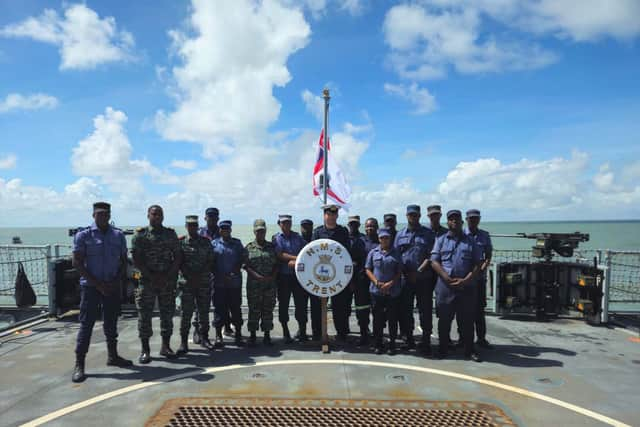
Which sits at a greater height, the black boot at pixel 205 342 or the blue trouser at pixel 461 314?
the blue trouser at pixel 461 314

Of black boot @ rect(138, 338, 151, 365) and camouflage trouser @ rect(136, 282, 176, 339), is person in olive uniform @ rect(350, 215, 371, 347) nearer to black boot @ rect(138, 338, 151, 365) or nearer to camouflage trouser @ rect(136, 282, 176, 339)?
camouflage trouser @ rect(136, 282, 176, 339)

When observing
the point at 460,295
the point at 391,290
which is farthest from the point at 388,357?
the point at 460,295

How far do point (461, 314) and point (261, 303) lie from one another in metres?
3.03

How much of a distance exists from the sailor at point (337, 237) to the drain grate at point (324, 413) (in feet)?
7.65

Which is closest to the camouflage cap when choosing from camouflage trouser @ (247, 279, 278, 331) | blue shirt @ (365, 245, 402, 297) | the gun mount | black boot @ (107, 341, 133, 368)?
black boot @ (107, 341, 133, 368)

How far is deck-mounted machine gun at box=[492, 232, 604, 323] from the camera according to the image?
26.0 ft

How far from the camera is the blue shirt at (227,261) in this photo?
20.8ft

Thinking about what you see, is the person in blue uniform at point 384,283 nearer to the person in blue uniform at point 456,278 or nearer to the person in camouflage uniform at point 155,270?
the person in blue uniform at point 456,278

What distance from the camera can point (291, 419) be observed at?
3.89 metres


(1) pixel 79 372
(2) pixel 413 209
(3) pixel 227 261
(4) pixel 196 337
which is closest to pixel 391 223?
(2) pixel 413 209

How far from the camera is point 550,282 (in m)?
8.23

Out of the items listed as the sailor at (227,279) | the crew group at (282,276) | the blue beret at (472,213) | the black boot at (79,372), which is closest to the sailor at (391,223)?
the crew group at (282,276)

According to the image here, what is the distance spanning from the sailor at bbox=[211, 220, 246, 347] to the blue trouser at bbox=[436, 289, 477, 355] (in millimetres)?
3085

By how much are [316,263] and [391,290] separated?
118 centimetres
